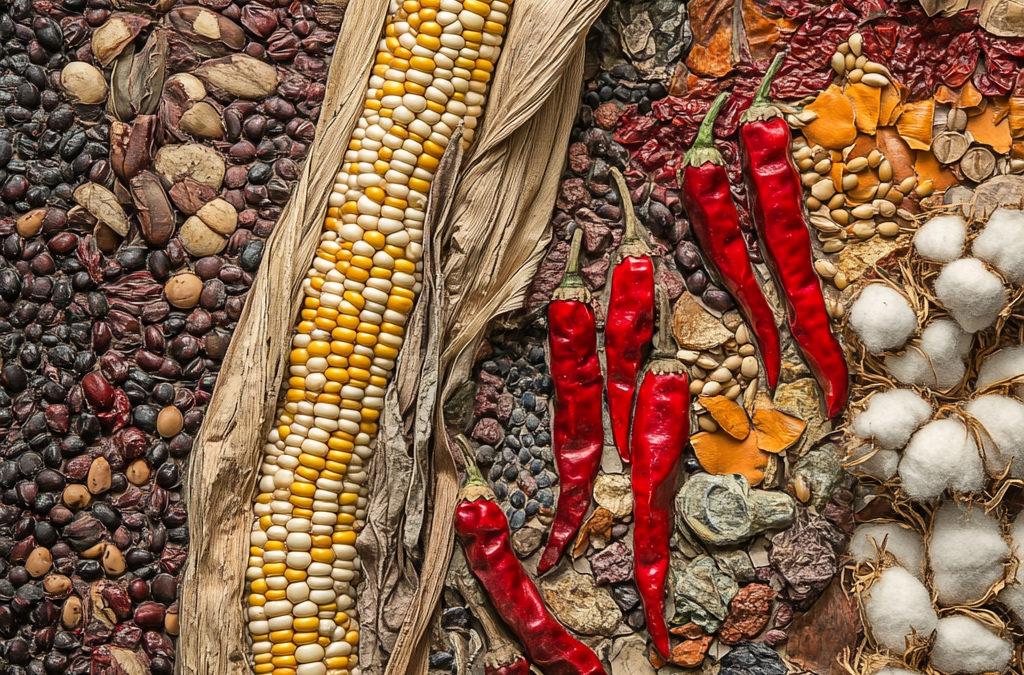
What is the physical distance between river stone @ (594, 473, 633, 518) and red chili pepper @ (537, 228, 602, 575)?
18 millimetres

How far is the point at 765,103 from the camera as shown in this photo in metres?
1.45

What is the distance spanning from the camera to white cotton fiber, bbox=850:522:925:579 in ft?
4.54

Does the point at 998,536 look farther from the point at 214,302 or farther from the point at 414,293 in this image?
the point at 214,302

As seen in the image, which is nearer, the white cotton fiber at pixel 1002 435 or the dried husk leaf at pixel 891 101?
the white cotton fiber at pixel 1002 435

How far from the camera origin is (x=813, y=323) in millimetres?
1438

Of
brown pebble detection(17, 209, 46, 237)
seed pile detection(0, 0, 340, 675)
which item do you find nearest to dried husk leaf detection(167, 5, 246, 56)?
seed pile detection(0, 0, 340, 675)

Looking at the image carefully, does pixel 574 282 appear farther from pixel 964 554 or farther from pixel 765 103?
pixel 964 554

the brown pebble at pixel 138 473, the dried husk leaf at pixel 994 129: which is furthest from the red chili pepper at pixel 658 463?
the brown pebble at pixel 138 473

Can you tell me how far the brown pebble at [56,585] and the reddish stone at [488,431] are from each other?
787 millimetres

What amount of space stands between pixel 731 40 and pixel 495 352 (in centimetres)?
77

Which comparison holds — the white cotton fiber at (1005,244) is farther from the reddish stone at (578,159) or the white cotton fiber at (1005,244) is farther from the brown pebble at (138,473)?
the brown pebble at (138,473)

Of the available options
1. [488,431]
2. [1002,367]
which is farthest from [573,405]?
[1002,367]

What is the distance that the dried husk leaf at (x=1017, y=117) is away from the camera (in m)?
1.43

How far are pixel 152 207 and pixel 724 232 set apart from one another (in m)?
1.09
